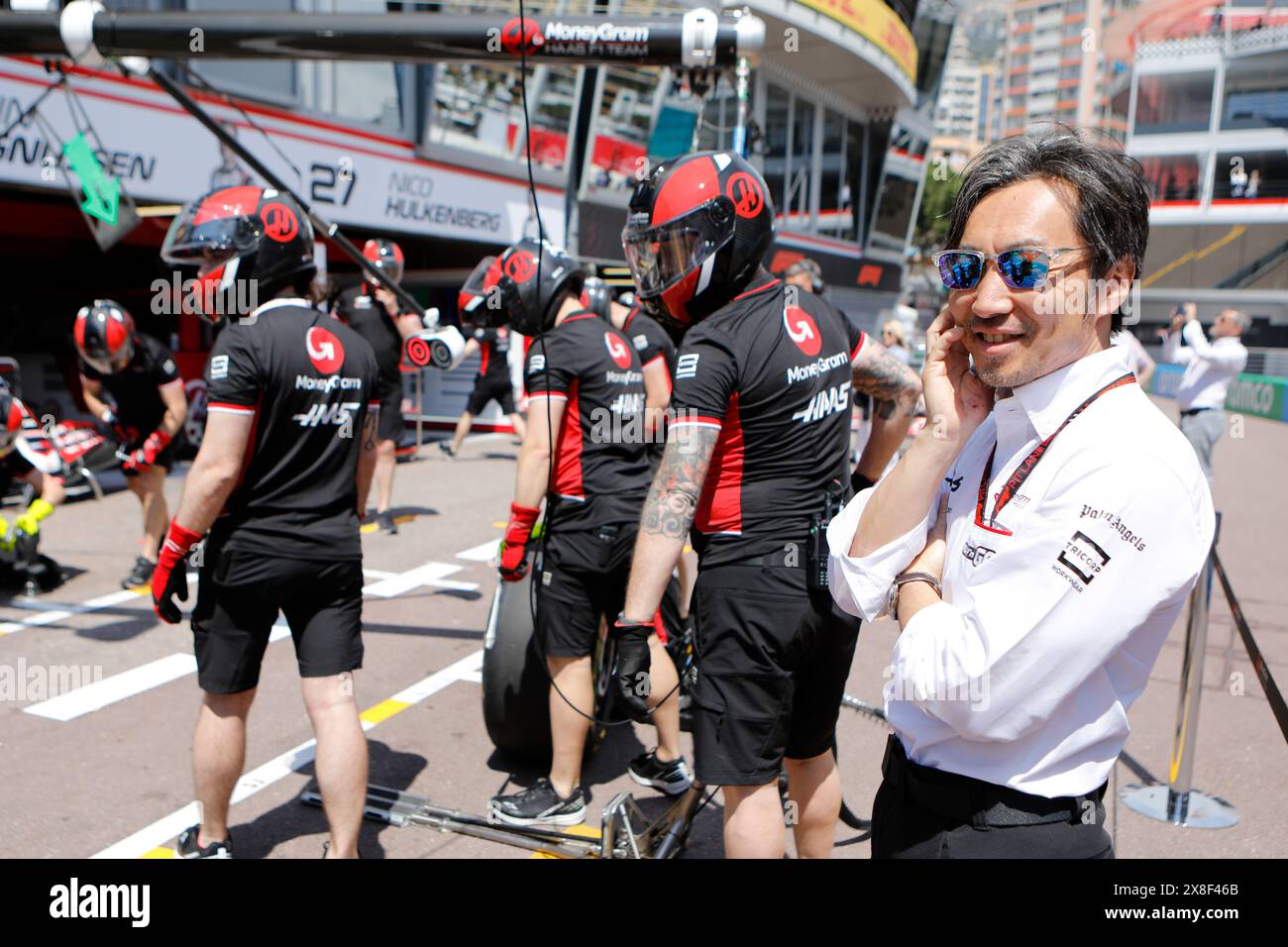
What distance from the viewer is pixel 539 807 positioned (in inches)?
139

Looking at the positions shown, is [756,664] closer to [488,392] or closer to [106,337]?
[106,337]

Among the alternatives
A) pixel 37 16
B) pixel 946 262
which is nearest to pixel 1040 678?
pixel 946 262

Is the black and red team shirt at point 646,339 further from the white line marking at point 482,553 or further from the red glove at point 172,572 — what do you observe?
the red glove at point 172,572

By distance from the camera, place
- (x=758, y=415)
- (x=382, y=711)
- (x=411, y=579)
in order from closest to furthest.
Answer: (x=758, y=415) → (x=382, y=711) → (x=411, y=579)

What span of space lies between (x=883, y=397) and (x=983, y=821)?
6.10ft

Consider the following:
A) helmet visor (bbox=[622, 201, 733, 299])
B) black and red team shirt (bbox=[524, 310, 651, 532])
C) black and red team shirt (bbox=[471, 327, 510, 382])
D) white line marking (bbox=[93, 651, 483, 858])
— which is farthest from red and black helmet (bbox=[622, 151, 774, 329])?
black and red team shirt (bbox=[471, 327, 510, 382])

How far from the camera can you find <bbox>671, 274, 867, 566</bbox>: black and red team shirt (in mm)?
2564

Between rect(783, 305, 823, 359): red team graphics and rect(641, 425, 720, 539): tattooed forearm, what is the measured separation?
1.23 feet

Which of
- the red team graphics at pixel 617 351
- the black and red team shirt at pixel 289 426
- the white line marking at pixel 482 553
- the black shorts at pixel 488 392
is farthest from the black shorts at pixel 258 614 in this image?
the black shorts at pixel 488 392

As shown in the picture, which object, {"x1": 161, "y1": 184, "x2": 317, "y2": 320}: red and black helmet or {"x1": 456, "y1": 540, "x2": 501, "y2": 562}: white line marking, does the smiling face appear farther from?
{"x1": 456, "y1": 540, "x2": 501, "y2": 562}: white line marking

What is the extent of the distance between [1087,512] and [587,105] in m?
17.0

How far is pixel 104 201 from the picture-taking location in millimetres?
8211

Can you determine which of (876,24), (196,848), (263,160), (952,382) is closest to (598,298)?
(196,848)

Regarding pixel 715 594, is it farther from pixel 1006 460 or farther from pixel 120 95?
pixel 120 95
